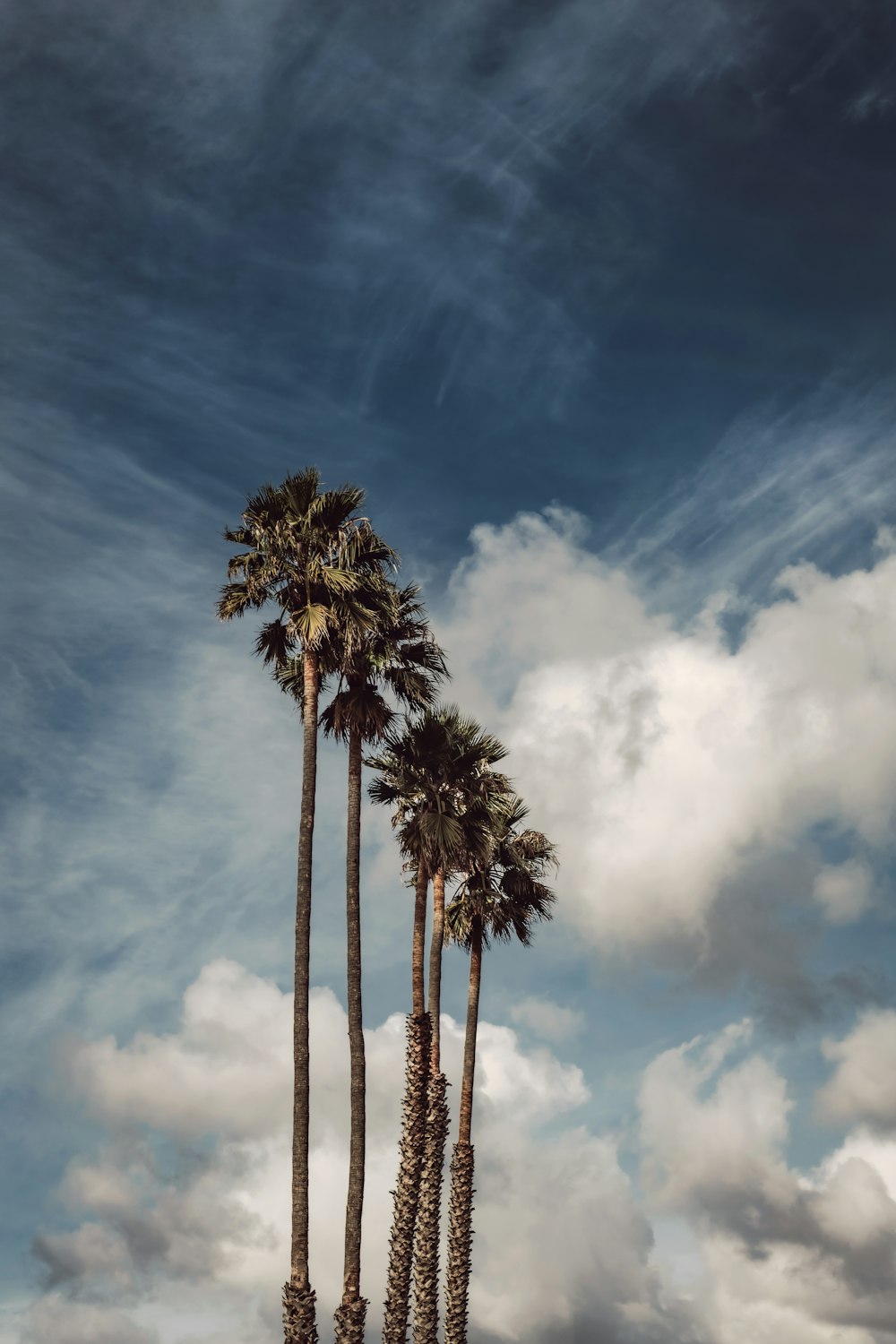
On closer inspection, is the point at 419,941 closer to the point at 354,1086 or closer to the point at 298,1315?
the point at 354,1086

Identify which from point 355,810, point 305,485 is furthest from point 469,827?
point 305,485

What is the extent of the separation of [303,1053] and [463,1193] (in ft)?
49.6

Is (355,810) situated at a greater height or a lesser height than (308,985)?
greater

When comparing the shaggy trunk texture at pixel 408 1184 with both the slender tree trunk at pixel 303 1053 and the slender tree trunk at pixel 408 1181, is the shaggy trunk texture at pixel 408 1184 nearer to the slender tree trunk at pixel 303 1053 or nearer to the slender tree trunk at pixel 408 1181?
the slender tree trunk at pixel 408 1181

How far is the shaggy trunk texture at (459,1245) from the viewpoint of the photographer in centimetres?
4109

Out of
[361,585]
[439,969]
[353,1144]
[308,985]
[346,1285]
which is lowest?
[346,1285]

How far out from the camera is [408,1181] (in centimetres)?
3741

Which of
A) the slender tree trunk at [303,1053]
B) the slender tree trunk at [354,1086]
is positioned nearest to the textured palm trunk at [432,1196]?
the slender tree trunk at [354,1086]

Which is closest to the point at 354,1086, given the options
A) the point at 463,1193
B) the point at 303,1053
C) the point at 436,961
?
the point at 303,1053

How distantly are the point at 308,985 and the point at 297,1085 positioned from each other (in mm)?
2275

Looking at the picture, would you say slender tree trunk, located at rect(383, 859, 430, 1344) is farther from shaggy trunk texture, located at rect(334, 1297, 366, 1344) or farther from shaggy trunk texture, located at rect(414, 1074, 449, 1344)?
shaggy trunk texture, located at rect(334, 1297, 366, 1344)

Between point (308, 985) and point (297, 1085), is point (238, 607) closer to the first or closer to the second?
point (308, 985)

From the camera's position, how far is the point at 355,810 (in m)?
36.3

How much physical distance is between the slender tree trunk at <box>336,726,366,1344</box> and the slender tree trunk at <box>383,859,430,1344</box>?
4.45 m
